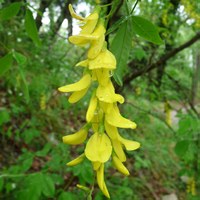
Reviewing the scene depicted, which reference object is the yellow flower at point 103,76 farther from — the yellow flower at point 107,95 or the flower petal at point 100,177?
the flower petal at point 100,177

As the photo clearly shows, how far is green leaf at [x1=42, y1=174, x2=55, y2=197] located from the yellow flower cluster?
145cm

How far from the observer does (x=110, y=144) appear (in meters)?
0.64

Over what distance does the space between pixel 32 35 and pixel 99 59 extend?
0.58 meters

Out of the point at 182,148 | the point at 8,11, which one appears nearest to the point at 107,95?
the point at 8,11

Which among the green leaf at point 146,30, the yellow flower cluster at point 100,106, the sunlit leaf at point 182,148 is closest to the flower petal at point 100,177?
the yellow flower cluster at point 100,106

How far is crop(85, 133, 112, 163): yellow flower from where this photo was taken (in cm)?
61

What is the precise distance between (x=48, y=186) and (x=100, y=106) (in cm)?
154

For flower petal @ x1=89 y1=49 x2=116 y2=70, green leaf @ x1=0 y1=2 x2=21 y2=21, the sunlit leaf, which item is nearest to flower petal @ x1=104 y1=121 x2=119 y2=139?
flower petal @ x1=89 y1=49 x2=116 y2=70

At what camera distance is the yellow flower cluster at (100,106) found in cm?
63

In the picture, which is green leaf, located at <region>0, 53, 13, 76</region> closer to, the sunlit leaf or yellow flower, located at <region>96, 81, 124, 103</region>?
yellow flower, located at <region>96, 81, 124, 103</region>

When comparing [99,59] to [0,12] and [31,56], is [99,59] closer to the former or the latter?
[0,12]

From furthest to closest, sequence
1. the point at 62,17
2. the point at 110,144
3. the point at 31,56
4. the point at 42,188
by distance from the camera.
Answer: the point at 31,56, the point at 62,17, the point at 42,188, the point at 110,144

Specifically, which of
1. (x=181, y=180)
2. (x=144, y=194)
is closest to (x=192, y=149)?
(x=144, y=194)

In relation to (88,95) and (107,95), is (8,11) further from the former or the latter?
(88,95)
